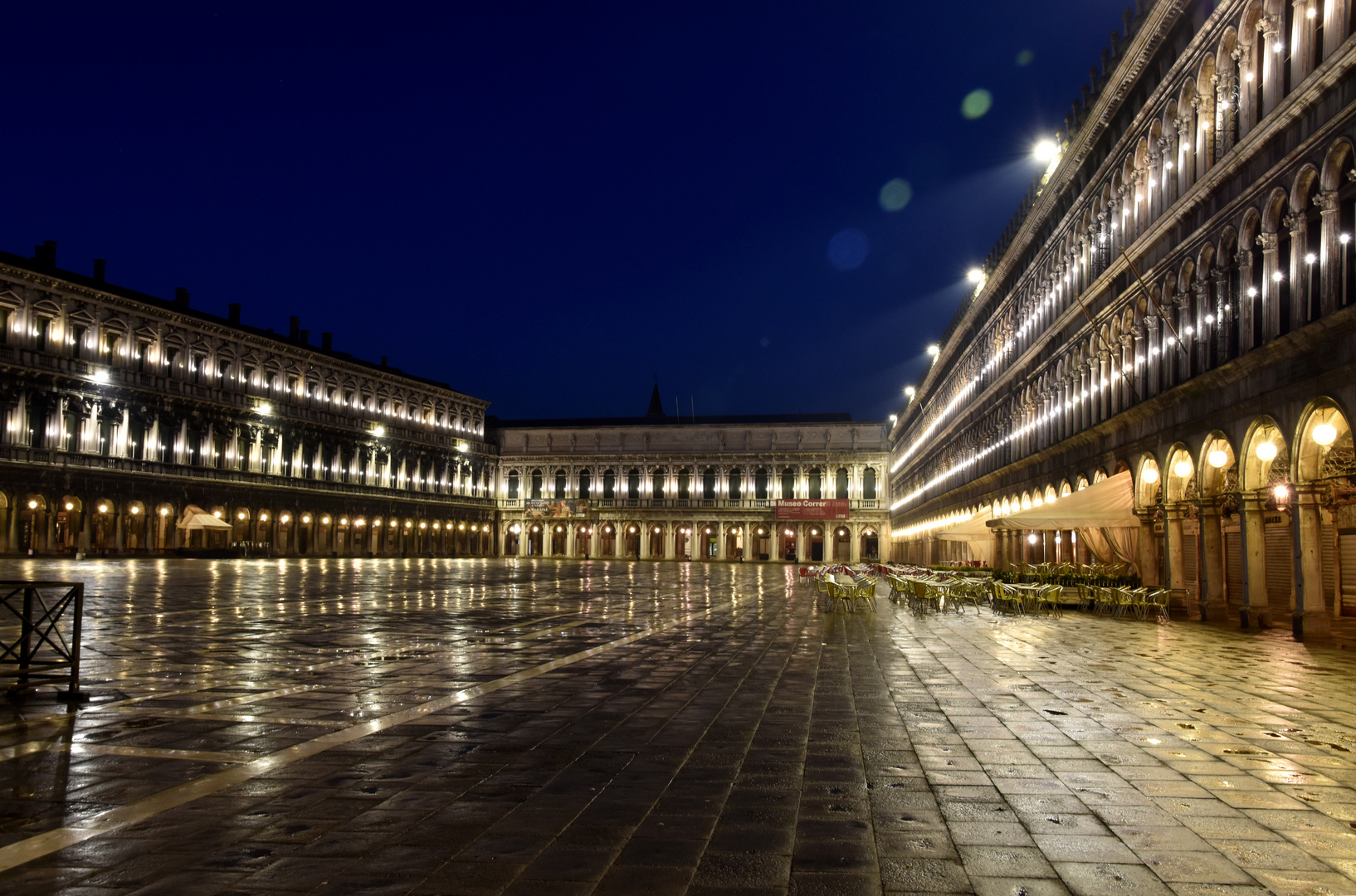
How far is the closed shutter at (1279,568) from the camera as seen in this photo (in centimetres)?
1855

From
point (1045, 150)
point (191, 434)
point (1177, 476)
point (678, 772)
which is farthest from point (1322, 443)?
point (191, 434)

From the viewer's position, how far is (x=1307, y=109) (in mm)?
15008

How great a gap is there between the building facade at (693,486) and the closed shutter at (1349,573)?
Result: 72.8 meters

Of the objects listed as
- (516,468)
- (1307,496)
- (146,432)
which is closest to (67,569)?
(146,432)

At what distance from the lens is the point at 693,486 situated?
9444cm

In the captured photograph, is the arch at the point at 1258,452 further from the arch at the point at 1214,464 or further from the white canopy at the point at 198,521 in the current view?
the white canopy at the point at 198,521

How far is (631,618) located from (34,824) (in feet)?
49.9

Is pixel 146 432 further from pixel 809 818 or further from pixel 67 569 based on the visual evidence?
pixel 809 818

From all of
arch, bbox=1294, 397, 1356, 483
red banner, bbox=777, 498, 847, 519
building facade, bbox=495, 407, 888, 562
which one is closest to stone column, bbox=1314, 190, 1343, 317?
arch, bbox=1294, 397, 1356, 483

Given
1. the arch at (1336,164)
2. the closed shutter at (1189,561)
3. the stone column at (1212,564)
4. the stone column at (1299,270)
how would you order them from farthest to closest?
the closed shutter at (1189,561), the stone column at (1212,564), the stone column at (1299,270), the arch at (1336,164)

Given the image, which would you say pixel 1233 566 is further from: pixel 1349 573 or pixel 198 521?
pixel 198 521

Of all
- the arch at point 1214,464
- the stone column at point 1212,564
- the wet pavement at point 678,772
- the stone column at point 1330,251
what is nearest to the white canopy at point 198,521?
the wet pavement at point 678,772

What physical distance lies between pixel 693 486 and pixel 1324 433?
8054 centimetres

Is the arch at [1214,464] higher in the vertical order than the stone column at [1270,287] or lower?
lower
